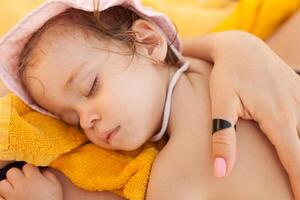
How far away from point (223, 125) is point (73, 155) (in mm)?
320

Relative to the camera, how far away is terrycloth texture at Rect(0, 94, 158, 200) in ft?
3.26

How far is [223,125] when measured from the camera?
0.92 m

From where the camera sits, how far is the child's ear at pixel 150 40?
42.6 inches

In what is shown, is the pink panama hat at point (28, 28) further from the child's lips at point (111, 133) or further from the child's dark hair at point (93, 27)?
the child's lips at point (111, 133)

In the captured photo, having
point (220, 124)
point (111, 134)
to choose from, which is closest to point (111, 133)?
point (111, 134)

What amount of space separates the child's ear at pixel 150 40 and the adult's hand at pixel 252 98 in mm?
113

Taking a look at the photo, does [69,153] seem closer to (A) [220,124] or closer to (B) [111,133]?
(B) [111,133]

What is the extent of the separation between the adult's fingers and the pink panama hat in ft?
0.77

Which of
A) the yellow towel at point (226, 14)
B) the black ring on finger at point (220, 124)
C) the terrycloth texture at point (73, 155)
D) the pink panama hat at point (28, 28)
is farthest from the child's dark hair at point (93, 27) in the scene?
the yellow towel at point (226, 14)

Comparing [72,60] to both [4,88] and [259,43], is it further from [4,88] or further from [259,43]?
[259,43]

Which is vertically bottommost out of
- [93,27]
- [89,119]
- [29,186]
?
[29,186]

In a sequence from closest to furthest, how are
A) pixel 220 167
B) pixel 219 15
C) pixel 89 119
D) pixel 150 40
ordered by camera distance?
pixel 220 167 < pixel 89 119 < pixel 150 40 < pixel 219 15

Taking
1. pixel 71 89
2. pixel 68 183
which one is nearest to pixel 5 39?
pixel 71 89

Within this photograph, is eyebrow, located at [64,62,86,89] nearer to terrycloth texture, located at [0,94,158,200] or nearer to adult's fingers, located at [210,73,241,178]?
terrycloth texture, located at [0,94,158,200]
